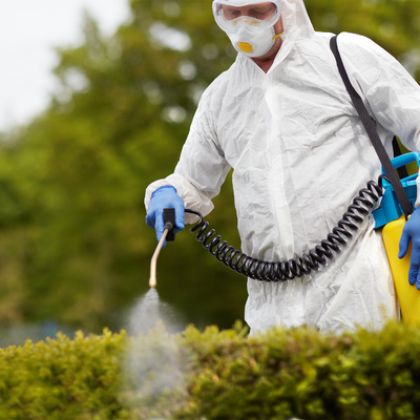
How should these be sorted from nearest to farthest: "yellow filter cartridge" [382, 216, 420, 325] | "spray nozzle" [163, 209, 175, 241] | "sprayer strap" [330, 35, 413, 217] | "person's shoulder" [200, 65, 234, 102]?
"yellow filter cartridge" [382, 216, 420, 325] → "sprayer strap" [330, 35, 413, 217] → "spray nozzle" [163, 209, 175, 241] → "person's shoulder" [200, 65, 234, 102]

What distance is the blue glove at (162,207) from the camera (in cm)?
505

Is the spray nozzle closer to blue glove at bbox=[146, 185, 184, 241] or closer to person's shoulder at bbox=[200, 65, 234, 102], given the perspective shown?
blue glove at bbox=[146, 185, 184, 241]

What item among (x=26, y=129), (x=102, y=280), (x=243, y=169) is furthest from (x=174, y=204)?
(x=26, y=129)

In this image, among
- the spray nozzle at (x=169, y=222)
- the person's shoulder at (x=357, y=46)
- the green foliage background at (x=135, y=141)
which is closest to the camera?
the person's shoulder at (x=357, y=46)

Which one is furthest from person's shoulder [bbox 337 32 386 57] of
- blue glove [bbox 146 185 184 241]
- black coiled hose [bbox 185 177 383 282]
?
blue glove [bbox 146 185 184 241]

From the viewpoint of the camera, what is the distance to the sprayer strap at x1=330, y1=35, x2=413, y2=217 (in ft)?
15.4

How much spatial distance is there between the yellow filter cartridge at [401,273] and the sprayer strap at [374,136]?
84mm

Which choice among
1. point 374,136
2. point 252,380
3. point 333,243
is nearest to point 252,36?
point 374,136

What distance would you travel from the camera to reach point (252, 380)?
3.57 m

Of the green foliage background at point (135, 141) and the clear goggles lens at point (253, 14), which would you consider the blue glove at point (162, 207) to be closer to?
the clear goggles lens at point (253, 14)

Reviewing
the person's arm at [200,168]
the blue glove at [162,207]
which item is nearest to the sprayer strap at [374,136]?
the person's arm at [200,168]

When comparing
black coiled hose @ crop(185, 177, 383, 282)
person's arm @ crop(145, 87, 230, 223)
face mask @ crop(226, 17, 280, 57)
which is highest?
face mask @ crop(226, 17, 280, 57)

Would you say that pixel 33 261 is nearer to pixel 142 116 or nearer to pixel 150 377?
pixel 142 116

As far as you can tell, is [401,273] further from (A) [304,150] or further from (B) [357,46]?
(B) [357,46]
